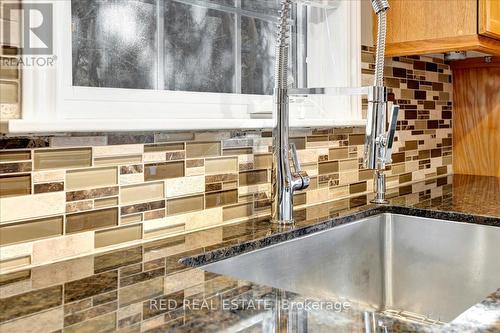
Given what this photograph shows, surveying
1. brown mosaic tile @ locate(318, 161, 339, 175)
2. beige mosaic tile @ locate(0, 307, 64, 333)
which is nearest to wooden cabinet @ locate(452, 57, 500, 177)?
brown mosaic tile @ locate(318, 161, 339, 175)

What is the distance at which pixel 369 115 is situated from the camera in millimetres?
1244

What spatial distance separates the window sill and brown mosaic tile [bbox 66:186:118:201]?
123mm

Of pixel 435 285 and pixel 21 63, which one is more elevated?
pixel 21 63

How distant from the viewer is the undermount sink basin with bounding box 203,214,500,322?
1.22m

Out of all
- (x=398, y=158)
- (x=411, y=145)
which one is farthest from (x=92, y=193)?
(x=411, y=145)

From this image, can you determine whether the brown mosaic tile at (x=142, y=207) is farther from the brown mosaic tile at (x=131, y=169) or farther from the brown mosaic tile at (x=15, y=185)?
the brown mosaic tile at (x=15, y=185)

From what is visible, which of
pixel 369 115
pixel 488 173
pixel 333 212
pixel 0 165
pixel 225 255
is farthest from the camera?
pixel 488 173

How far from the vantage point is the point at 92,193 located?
963 mm

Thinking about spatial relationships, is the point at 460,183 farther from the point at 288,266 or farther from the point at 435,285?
the point at 288,266

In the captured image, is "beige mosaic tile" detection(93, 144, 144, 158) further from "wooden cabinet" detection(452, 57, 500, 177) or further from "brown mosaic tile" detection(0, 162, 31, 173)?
"wooden cabinet" detection(452, 57, 500, 177)

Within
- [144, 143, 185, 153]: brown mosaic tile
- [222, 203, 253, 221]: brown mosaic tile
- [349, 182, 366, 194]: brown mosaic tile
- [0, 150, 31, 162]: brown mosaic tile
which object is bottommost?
[222, 203, 253, 221]: brown mosaic tile

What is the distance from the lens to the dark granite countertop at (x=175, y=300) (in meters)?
0.63

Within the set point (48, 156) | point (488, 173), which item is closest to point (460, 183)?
point (488, 173)

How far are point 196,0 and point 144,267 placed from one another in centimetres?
66
